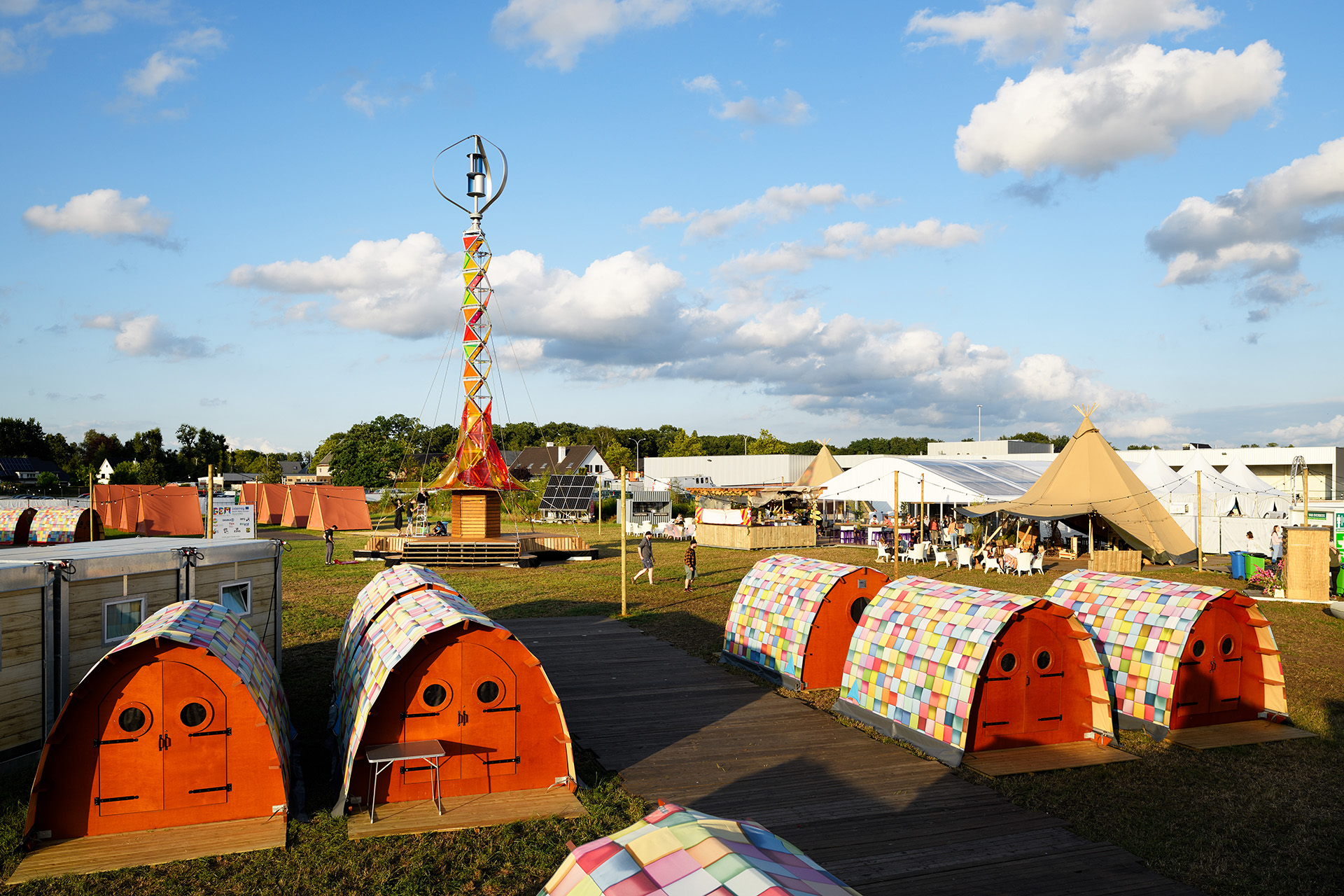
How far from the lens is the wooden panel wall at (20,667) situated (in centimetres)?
916

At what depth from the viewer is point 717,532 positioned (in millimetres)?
39438

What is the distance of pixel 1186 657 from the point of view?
1134 centimetres

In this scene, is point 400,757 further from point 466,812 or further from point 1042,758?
point 1042,758

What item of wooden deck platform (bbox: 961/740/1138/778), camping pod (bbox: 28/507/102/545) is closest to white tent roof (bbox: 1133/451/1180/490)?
wooden deck platform (bbox: 961/740/1138/778)

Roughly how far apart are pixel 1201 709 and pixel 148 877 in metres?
13.0

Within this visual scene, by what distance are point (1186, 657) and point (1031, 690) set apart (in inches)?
104

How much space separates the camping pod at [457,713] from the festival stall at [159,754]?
962 mm

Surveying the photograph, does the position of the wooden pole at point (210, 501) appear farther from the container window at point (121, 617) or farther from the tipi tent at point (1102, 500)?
the tipi tent at point (1102, 500)

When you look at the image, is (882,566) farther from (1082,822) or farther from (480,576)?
(1082,822)

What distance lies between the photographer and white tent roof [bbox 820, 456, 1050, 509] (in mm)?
35094

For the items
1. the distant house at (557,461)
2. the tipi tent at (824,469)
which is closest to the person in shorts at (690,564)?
the tipi tent at (824,469)

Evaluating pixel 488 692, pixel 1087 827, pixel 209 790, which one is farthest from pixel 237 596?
pixel 1087 827

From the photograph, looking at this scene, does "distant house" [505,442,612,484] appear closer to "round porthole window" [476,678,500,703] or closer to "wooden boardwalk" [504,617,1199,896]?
"wooden boardwalk" [504,617,1199,896]

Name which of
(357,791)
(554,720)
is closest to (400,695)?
(357,791)
